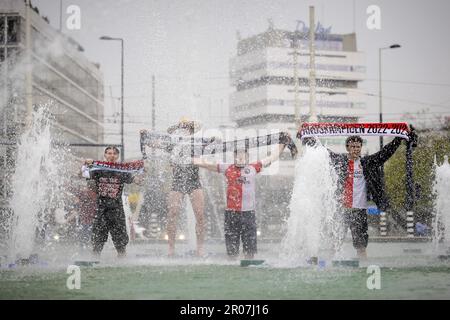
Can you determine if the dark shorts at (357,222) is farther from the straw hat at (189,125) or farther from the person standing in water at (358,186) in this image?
the straw hat at (189,125)

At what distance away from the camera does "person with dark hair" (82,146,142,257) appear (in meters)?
11.1

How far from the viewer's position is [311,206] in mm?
10766

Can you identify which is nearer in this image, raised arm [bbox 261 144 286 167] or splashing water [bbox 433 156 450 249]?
raised arm [bbox 261 144 286 167]

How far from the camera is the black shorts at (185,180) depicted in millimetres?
11445

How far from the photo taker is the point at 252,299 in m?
6.35

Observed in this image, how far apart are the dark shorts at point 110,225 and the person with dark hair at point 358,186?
3034mm

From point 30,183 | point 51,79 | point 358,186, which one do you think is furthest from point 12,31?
point 358,186

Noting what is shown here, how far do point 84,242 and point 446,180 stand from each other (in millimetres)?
7785

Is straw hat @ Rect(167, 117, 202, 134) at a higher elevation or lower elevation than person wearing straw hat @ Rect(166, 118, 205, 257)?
higher

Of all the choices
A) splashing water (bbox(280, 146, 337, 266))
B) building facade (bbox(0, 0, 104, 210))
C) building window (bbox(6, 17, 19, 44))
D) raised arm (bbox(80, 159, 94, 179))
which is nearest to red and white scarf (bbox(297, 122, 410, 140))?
splashing water (bbox(280, 146, 337, 266))

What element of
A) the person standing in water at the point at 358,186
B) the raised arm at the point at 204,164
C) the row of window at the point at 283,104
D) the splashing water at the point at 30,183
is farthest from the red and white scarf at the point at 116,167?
the row of window at the point at 283,104

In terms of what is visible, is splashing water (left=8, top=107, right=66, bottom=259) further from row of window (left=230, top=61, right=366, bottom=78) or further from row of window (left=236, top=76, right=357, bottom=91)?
row of window (left=236, top=76, right=357, bottom=91)

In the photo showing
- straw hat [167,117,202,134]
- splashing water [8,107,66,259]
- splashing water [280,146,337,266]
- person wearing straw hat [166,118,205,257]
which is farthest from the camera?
splashing water [8,107,66,259]

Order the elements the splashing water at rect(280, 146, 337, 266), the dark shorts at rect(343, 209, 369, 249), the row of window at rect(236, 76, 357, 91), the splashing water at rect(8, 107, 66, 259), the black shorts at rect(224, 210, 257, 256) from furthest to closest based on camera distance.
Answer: the row of window at rect(236, 76, 357, 91), the splashing water at rect(8, 107, 66, 259), the black shorts at rect(224, 210, 257, 256), the splashing water at rect(280, 146, 337, 266), the dark shorts at rect(343, 209, 369, 249)
